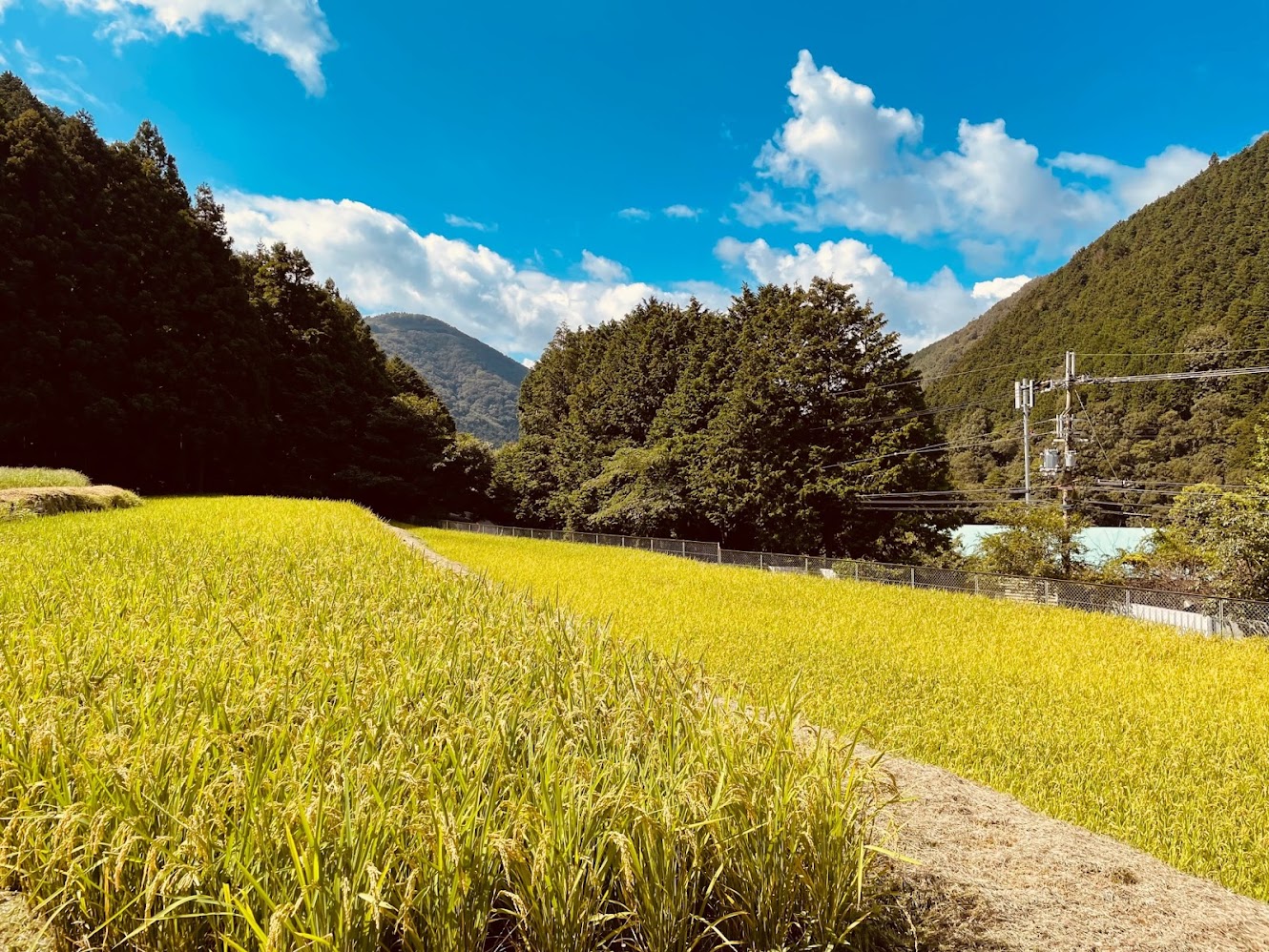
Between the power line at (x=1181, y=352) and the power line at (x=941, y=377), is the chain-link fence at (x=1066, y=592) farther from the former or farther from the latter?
the power line at (x=1181, y=352)

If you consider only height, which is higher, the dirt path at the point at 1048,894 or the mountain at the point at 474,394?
the mountain at the point at 474,394

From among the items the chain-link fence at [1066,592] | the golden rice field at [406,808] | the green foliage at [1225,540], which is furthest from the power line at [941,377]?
the golden rice field at [406,808]

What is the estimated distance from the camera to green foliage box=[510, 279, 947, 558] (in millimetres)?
27766

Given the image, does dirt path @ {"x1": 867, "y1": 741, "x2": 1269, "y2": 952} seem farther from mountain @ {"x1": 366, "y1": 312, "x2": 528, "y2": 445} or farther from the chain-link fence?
mountain @ {"x1": 366, "y1": 312, "x2": 528, "y2": 445}

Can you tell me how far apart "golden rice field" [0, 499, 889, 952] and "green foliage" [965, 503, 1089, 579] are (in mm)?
19366

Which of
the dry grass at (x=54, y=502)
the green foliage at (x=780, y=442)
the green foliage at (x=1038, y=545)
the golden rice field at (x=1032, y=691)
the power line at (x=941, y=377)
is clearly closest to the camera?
the golden rice field at (x=1032, y=691)

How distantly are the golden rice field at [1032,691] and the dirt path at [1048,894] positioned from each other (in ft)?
2.70

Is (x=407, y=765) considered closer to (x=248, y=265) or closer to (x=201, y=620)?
(x=201, y=620)

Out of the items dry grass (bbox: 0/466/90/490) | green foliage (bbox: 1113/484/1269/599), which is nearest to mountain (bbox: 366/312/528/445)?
dry grass (bbox: 0/466/90/490)

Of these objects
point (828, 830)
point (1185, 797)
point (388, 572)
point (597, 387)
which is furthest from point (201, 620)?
point (597, 387)

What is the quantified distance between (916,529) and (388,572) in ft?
81.6

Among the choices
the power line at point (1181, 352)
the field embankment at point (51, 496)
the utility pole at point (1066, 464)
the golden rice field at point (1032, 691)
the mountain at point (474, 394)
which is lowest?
the golden rice field at point (1032, 691)

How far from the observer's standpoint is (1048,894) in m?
3.03

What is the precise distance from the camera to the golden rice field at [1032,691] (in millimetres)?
4598
